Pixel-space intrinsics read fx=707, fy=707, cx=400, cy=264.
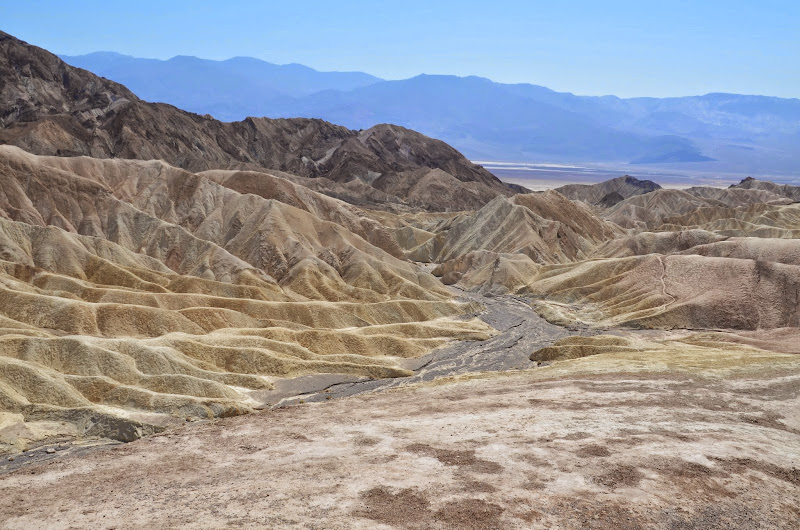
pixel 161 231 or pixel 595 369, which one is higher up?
pixel 161 231

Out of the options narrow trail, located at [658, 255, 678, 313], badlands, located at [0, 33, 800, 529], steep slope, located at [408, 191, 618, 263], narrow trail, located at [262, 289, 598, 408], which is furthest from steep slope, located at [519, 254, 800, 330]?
steep slope, located at [408, 191, 618, 263]

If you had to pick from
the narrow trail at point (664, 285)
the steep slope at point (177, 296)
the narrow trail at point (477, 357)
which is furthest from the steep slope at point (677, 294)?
the steep slope at point (177, 296)

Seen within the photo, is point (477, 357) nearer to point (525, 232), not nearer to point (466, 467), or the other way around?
point (466, 467)

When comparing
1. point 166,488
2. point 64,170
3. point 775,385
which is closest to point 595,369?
point 775,385

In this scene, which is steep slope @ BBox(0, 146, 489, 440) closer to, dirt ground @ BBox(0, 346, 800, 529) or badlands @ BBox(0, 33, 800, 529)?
badlands @ BBox(0, 33, 800, 529)

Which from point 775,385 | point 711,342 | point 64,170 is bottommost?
point 711,342

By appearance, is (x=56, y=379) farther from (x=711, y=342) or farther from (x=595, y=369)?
(x=711, y=342)

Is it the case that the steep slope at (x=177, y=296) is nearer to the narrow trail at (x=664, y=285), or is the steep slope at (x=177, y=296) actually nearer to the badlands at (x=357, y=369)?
the badlands at (x=357, y=369)
